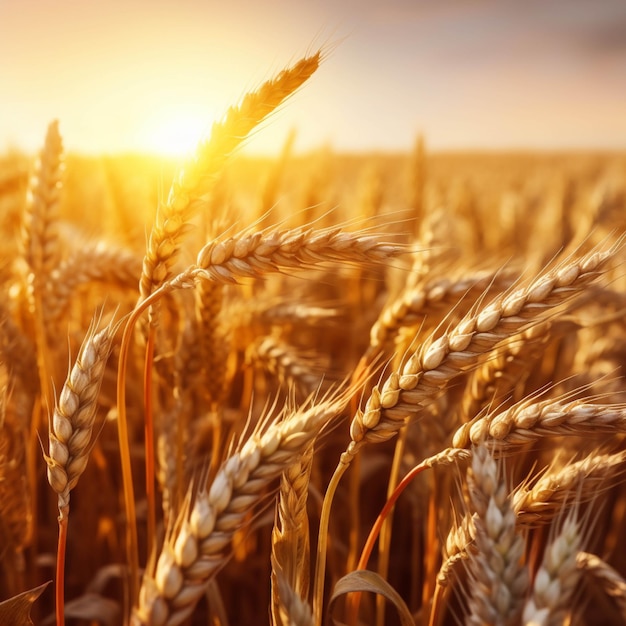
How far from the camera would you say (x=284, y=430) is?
81 centimetres

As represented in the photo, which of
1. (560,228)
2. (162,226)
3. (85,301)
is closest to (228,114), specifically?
(162,226)

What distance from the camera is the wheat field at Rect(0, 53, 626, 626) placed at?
31.3 inches

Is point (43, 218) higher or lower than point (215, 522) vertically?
higher

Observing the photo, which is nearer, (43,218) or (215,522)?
(215,522)

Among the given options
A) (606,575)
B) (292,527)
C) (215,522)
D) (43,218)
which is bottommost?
(606,575)

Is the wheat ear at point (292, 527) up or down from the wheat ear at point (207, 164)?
down

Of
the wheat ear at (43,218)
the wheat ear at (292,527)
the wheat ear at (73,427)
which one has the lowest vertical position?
the wheat ear at (292,527)

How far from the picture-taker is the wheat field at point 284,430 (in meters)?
0.80

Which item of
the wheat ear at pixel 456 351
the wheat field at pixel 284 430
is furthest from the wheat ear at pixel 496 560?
the wheat ear at pixel 456 351

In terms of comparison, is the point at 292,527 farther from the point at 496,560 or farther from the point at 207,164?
the point at 207,164

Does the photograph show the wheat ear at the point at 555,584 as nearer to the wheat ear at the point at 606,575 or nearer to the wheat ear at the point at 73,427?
the wheat ear at the point at 606,575

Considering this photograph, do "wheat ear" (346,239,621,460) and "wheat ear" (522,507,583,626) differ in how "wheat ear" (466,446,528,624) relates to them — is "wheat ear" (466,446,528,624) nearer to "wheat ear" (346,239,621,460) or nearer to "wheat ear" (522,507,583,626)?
"wheat ear" (522,507,583,626)

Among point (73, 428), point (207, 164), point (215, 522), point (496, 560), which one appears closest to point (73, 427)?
point (73, 428)

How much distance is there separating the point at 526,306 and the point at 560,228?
154 inches
